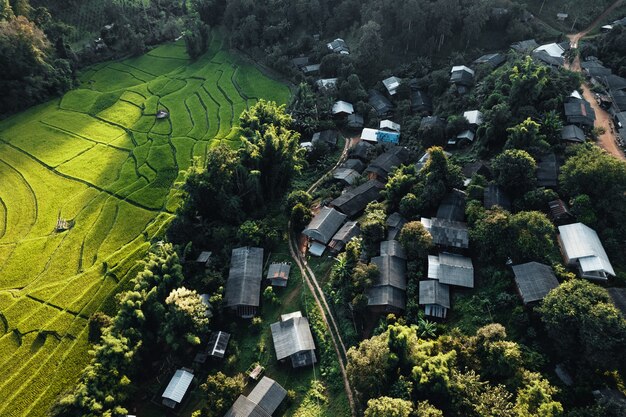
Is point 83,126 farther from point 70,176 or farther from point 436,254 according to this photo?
point 436,254

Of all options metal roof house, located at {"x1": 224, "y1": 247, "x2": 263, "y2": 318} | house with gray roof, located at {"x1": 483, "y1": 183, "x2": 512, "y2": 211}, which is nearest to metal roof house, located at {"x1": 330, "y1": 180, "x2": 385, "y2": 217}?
metal roof house, located at {"x1": 224, "y1": 247, "x2": 263, "y2": 318}

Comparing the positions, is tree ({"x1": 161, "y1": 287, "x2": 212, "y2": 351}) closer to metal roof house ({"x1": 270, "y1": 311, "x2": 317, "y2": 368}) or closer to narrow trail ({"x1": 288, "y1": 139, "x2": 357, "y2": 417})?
metal roof house ({"x1": 270, "y1": 311, "x2": 317, "y2": 368})

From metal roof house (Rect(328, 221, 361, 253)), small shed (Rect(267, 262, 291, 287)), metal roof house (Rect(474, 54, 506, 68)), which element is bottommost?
small shed (Rect(267, 262, 291, 287))

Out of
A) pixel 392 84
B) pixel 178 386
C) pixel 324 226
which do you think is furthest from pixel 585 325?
pixel 392 84

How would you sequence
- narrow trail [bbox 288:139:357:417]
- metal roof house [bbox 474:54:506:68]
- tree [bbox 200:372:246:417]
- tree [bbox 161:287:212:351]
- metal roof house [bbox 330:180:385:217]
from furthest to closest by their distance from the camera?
metal roof house [bbox 474:54:506:68]
metal roof house [bbox 330:180:385:217]
tree [bbox 161:287:212:351]
narrow trail [bbox 288:139:357:417]
tree [bbox 200:372:246:417]

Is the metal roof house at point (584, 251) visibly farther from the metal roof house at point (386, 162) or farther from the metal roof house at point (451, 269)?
the metal roof house at point (386, 162)

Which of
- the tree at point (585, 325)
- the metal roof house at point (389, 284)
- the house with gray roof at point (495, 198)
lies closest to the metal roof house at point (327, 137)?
the metal roof house at point (389, 284)
